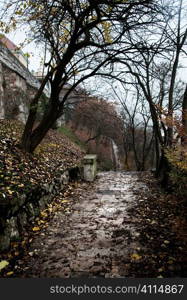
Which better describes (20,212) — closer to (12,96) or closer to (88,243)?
(88,243)

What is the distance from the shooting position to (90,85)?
11.3 metres

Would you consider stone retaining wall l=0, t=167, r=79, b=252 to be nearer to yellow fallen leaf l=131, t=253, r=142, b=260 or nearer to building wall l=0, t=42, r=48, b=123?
yellow fallen leaf l=131, t=253, r=142, b=260

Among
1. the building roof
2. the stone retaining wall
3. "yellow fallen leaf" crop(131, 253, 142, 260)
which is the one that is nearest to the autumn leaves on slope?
the stone retaining wall

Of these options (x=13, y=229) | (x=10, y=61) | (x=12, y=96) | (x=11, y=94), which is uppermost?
(x=10, y=61)

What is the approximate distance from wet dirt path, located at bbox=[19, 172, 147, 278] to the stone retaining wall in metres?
0.39

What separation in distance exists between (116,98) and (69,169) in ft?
37.0

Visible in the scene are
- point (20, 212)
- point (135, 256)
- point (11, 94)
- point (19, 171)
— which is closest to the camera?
point (135, 256)

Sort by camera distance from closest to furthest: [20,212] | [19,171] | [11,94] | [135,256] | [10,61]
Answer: [135,256]
[20,212]
[19,171]
[11,94]
[10,61]

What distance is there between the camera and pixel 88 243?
12.5 ft

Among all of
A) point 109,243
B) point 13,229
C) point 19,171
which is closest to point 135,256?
point 109,243

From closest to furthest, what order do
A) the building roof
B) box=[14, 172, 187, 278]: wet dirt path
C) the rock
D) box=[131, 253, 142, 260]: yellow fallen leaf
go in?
box=[14, 172, 187, 278]: wet dirt path
box=[131, 253, 142, 260]: yellow fallen leaf
the rock
the building roof

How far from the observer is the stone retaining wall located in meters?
3.50

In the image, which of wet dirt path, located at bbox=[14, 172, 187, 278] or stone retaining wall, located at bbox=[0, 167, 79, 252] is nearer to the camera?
wet dirt path, located at bbox=[14, 172, 187, 278]

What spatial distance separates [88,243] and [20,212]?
1.32 meters
